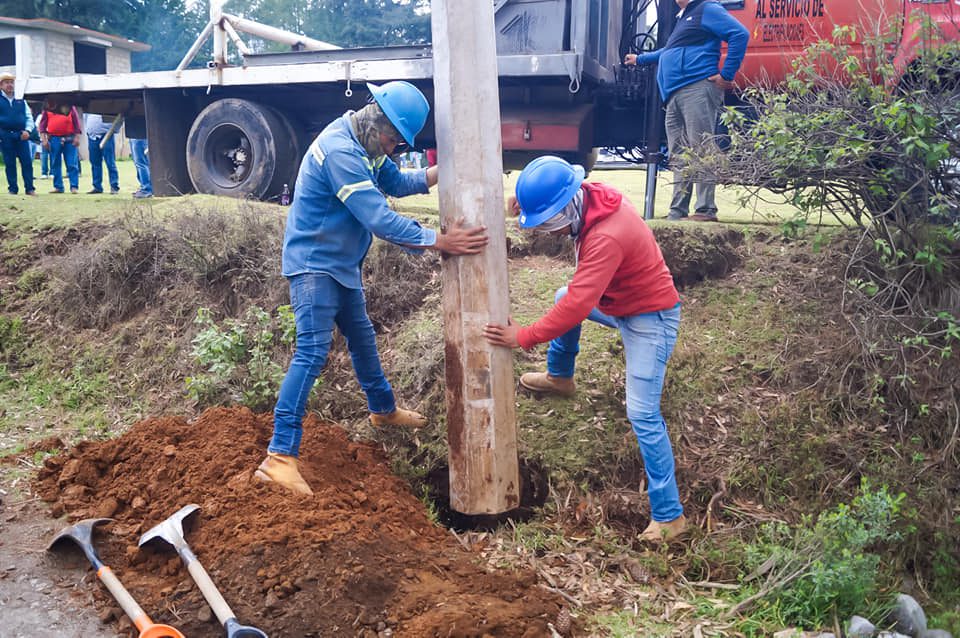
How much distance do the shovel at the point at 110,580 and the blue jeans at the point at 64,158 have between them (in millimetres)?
9428

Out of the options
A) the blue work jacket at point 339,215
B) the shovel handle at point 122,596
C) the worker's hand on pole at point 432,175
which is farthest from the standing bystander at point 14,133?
the shovel handle at point 122,596

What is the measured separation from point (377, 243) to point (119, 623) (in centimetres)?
400

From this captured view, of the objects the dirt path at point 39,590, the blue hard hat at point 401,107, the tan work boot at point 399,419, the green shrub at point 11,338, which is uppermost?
the blue hard hat at point 401,107

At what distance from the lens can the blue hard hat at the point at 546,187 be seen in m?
3.85

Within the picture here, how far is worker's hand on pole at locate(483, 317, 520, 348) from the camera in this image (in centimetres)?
407

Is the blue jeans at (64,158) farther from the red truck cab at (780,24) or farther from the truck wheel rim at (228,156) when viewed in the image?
the red truck cab at (780,24)

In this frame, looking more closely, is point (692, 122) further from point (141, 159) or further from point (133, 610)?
point (141, 159)

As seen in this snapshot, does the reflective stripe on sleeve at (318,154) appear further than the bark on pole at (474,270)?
Yes

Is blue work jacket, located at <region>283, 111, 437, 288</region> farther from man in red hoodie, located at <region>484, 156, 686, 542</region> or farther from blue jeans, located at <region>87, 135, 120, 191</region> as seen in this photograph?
blue jeans, located at <region>87, 135, 120, 191</region>

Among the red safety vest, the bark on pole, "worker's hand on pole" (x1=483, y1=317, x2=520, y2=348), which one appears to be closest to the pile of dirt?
the bark on pole

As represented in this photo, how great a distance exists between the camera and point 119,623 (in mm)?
3270

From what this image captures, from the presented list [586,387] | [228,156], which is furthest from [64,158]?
[586,387]

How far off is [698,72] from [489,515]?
484 cm

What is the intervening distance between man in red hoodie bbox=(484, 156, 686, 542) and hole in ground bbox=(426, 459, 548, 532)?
2.30ft
